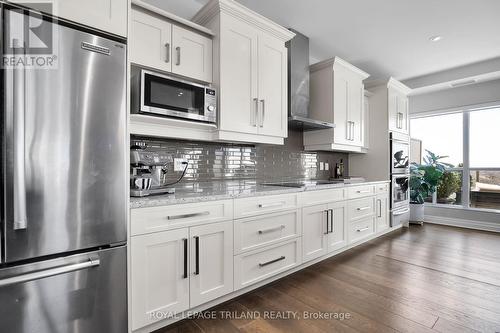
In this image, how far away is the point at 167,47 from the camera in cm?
195

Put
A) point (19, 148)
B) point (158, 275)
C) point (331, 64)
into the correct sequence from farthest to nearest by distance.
A: 1. point (331, 64)
2. point (158, 275)
3. point (19, 148)

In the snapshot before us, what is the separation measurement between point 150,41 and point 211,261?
1.62 m

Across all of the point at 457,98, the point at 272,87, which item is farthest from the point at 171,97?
the point at 457,98

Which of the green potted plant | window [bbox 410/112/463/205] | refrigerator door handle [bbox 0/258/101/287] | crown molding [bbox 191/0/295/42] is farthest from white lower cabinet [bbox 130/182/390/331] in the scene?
window [bbox 410/112/463/205]

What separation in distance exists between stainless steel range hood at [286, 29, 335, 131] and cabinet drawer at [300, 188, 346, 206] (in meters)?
0.80

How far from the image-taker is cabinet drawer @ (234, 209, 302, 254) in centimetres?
197

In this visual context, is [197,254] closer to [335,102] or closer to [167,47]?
[167,47]

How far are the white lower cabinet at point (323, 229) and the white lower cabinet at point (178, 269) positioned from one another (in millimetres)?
936

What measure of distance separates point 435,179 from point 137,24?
5.12 meters

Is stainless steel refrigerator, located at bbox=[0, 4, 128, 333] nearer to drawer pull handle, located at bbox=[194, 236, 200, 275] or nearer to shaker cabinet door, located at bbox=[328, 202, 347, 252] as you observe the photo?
drawer pull handle, located at bbox=[194, 236, 200, 275]

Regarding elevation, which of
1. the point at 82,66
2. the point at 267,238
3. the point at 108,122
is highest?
the point at 82,66

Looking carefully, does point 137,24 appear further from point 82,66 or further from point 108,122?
point 108,122

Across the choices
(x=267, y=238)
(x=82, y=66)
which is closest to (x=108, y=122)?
(x=82, y=66)

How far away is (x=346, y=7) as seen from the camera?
2672 millimetres
